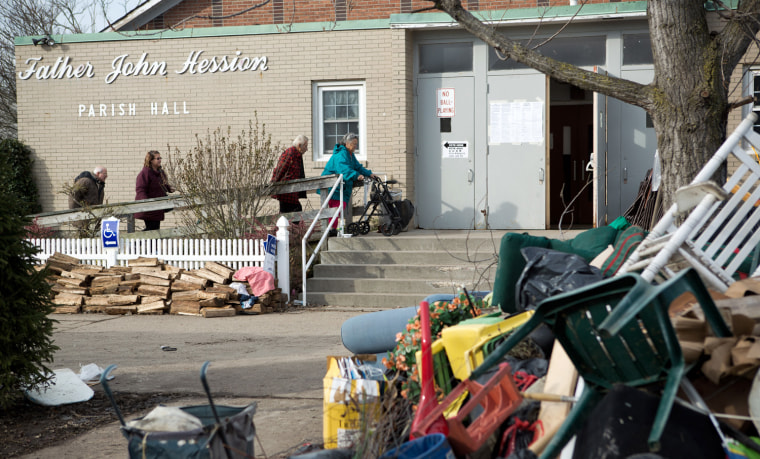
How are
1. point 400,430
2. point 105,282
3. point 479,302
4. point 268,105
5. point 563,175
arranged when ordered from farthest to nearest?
point 563,175 → point 268,105 → point 105,282 → point 479,302 → point 400,430

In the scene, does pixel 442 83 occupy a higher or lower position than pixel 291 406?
higher

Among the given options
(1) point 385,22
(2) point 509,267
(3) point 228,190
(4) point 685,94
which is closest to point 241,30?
(1) point 385,22

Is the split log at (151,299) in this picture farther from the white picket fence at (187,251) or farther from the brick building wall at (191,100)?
the brick building wall at (191,100)

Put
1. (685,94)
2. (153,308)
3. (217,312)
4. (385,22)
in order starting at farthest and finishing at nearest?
1. (385,22)
2. (153,308)
3. (217,312)
4. (685,94)

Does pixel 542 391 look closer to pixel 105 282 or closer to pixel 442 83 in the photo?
pixel 105 282

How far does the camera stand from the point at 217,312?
10188 millimetres

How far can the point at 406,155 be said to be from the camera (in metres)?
13.6

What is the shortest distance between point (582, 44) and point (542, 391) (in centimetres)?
1076

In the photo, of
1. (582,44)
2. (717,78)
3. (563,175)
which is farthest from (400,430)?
(563,175)

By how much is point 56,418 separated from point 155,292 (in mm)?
5279

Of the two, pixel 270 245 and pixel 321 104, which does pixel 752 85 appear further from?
pixel 270 245

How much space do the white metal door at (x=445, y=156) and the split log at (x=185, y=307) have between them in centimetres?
494

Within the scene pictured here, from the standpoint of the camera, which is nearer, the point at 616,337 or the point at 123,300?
the point at 616,337

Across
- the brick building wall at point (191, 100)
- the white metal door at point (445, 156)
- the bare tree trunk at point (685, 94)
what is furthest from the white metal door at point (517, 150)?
the bare tree trunk at point (685, 94)
